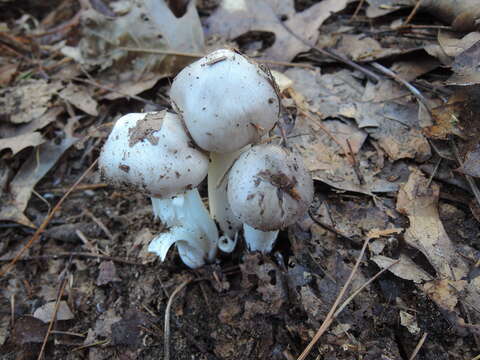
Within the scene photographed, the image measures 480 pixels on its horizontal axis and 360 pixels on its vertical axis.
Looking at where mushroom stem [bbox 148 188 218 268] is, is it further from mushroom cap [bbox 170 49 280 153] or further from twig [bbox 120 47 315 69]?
twig [bbox 120 47 315 69]

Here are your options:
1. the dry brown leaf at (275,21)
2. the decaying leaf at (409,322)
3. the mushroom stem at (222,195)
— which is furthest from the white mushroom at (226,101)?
the dry brown leaf at (275,21)

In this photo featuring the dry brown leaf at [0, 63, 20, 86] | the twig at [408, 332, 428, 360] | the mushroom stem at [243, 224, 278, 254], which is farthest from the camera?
the dry brown leaf at [0, 63, 20, 86]

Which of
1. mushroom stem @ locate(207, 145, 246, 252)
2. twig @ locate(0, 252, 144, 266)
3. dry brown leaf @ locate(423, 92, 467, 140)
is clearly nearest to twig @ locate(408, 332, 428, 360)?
mushroom stem @ locate(207, 145, 246, 252)

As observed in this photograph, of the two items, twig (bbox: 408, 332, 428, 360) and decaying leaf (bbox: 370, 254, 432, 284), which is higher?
decaying leaf (bbox: 370, 254, 432, 284)

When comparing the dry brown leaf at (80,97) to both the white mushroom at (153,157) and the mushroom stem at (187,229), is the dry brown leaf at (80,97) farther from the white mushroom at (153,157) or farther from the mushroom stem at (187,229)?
the white mushroom at (153,157)

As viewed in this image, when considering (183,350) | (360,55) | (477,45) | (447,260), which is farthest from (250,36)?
(183,350)

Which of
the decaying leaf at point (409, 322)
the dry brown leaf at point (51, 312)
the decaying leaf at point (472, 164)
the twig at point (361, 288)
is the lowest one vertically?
the dry brown leaf at point (51, 312)
